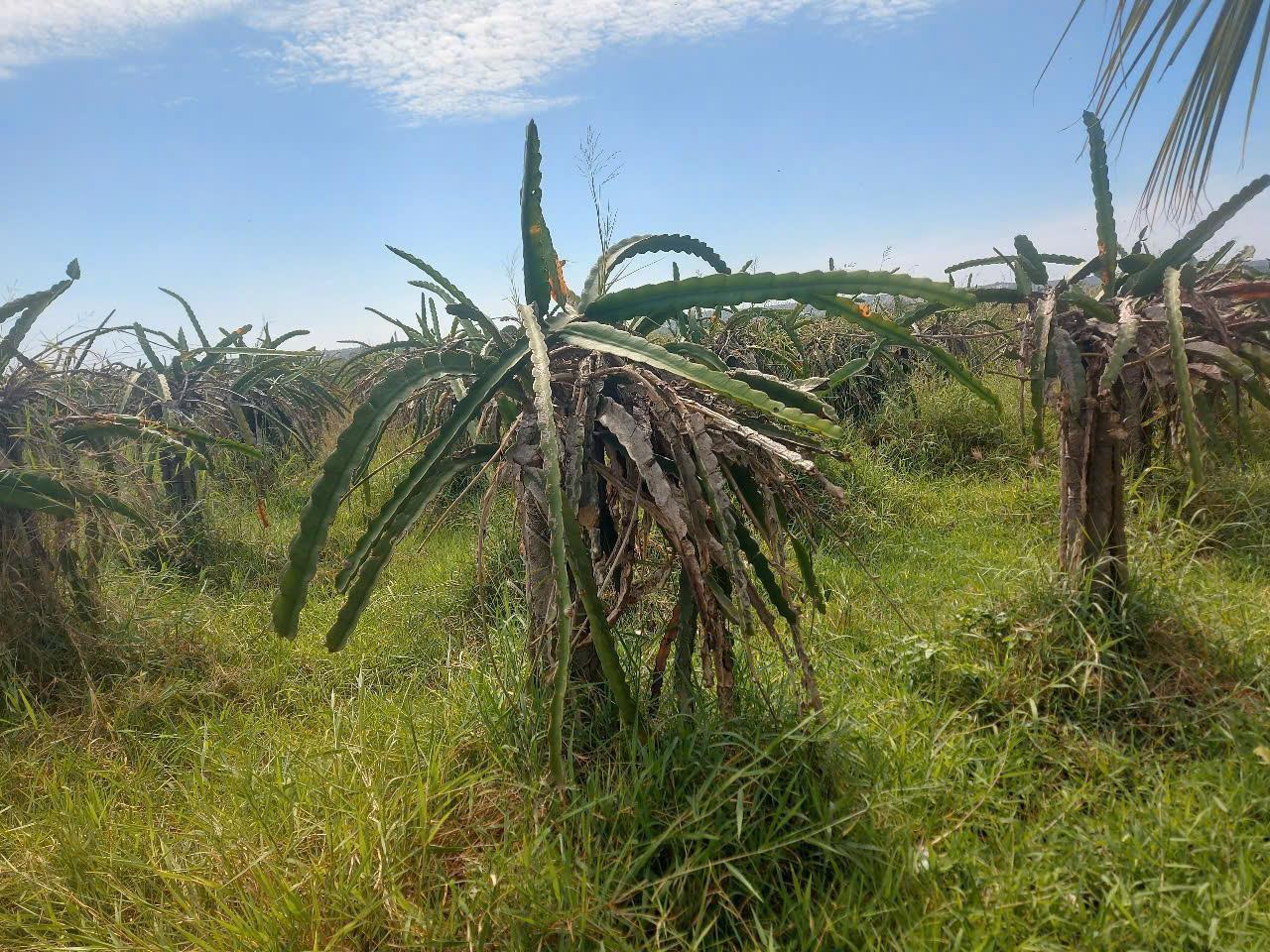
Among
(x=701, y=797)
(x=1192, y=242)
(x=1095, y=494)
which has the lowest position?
(x=701, y=797)

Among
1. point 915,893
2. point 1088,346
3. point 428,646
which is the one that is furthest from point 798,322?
point 915,893

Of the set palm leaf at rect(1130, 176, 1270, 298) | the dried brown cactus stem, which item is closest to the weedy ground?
the dried brown cactus stem

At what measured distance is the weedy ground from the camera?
1591mm

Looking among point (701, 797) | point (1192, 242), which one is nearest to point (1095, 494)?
point (1192, 242)

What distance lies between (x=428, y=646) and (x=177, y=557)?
204 cm

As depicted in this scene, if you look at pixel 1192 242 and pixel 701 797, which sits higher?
pixel 1192 242

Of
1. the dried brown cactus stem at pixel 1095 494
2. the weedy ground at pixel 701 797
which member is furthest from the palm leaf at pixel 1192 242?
the weedy ground at pixel 701 797

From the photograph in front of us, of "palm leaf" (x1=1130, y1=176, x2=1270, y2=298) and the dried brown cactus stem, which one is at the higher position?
"palm leaf" (x1=1130, y1=176, x2=1270, y2=298)

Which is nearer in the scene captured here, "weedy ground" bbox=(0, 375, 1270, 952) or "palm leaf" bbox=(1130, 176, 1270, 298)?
"weedy ground" bbox=(0, 375, 1270, 952)

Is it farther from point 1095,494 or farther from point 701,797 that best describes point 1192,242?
point 701,797

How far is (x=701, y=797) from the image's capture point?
1737 millimetres

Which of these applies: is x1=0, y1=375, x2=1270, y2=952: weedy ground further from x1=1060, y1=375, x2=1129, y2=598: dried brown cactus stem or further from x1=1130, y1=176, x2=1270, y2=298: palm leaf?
x1=1130, y1=176, x2=1270, y2=298: palm leaf

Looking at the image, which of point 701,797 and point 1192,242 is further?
point 1192,242

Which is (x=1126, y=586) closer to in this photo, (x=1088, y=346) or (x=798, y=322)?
(x=1088, y=346)
